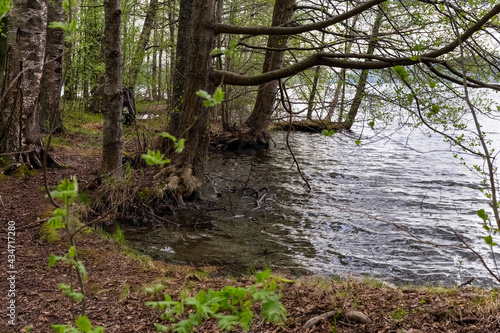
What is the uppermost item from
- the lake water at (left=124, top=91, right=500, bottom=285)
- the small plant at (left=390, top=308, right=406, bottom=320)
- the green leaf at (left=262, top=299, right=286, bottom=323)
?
the green leaf at (left=262, top=299, right=286, bottom=323)

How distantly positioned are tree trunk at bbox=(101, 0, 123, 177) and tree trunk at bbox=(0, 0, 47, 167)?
1.20 m

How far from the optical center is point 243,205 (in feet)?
29.7

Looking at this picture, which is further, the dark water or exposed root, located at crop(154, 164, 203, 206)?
exposed root, located at crop(154, 164, 203, 206)

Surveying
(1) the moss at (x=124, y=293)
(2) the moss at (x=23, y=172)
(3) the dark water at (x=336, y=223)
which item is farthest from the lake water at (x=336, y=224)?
(2) the moss at (x=23, y=172)

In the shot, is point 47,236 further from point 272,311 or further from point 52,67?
point 52,67

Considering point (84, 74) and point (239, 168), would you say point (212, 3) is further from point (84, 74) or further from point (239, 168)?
point (84, 74)

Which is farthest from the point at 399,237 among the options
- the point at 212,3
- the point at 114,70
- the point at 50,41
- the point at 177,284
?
the point at 50,41

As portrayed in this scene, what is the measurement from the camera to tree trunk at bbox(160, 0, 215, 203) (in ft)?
23.8

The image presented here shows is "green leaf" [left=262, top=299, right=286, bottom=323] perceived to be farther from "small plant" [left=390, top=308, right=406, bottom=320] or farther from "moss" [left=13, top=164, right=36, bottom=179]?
"moss" [left=13, top=164, right=36, bottom=179]

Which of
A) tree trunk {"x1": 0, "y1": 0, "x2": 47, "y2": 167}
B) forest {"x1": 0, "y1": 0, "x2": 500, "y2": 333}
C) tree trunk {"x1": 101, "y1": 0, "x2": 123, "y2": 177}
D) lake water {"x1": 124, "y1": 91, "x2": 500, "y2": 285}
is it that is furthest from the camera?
tree trunk {"x1": 0, "y1": 0, "x2": 47, "y2": 167}

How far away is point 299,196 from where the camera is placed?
9.94 m

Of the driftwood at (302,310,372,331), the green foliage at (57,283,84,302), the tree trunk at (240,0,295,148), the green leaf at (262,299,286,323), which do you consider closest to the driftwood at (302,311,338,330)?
the driftwood at (302,310,372,331)

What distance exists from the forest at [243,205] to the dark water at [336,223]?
0.16ft

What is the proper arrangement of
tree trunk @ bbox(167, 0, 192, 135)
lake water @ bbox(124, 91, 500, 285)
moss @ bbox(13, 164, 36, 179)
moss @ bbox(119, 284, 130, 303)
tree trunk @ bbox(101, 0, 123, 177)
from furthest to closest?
1. tree trunk @ bbox(167, 0, 192, 135)
2. moss @ bbox(13, 164, 36, 179)
3. tree trunk @ bbox(101, 0, 123, 177)
4. lake water @ bbox(124, 91, 500, 285)
5. moss @ bbox(119, 284, 130, 303)
